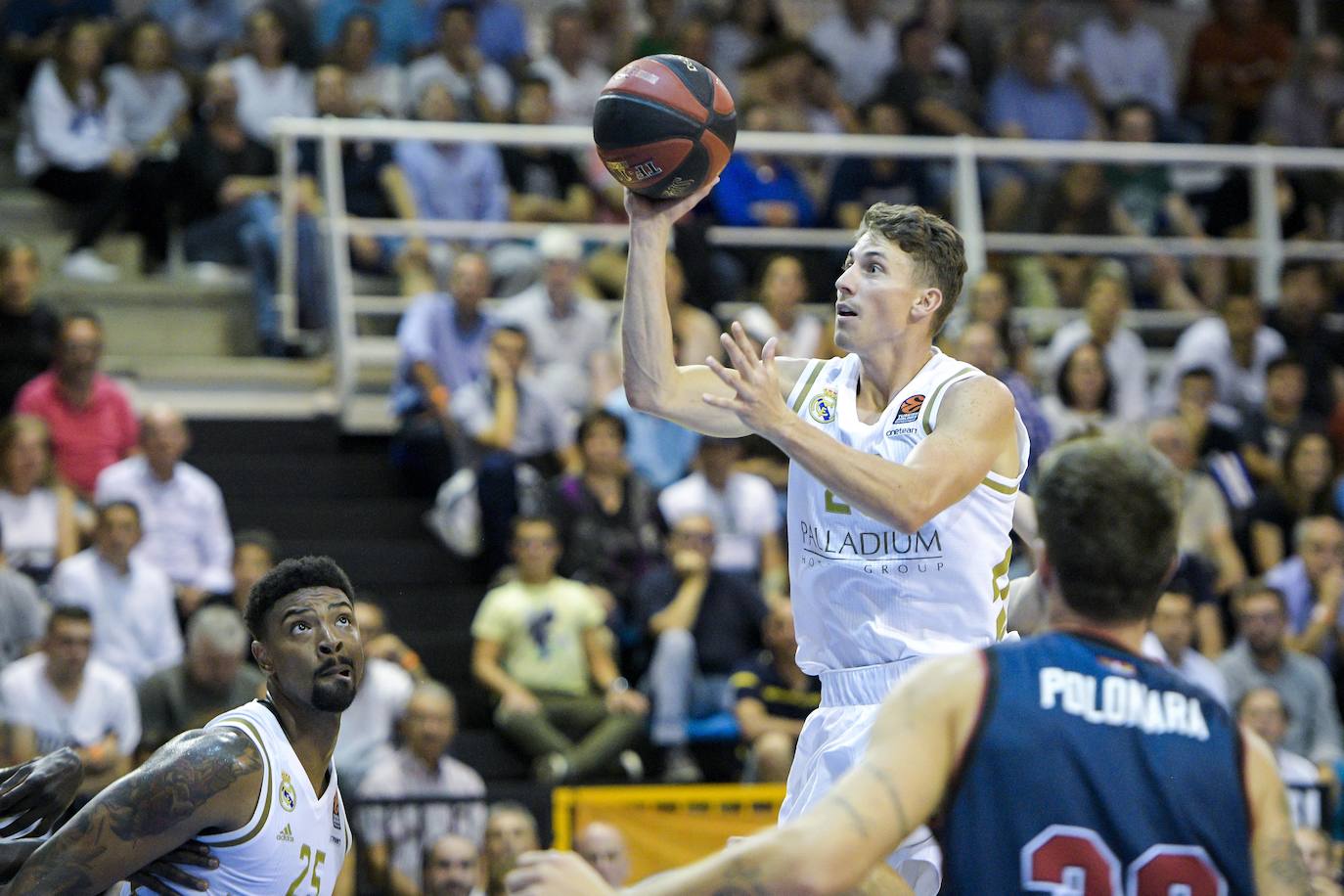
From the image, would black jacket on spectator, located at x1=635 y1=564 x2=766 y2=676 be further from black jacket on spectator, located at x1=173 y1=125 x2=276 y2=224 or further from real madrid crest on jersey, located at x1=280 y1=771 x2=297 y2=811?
real madrid crest on jersey, located at x1=280 y1=771 x2=297 y2=811

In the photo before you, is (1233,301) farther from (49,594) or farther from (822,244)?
(49,594)

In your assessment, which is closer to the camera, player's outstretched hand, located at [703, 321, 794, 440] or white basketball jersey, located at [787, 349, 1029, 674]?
player's outstretched hand, located at [703, 321, 794, 440]

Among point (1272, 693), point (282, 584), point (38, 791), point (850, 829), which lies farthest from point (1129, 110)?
point (850, 829)

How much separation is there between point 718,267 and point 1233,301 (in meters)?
3.48

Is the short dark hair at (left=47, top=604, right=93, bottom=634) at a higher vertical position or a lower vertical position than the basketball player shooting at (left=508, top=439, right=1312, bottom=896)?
lower

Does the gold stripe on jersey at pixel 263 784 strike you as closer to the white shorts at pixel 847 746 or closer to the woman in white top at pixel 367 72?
the white shorts at pixel 847 746

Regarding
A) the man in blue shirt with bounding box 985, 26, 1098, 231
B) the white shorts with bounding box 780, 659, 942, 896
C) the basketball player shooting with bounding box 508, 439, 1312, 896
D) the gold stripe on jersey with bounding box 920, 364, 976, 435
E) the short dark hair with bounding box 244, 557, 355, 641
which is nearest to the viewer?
the basketball player shooting with bounding box 508, 439, 1312, 896

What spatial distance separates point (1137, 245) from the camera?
14094mm

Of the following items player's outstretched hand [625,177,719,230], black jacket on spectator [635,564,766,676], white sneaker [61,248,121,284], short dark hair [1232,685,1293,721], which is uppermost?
player's outstretched hand [625,177,719,230]

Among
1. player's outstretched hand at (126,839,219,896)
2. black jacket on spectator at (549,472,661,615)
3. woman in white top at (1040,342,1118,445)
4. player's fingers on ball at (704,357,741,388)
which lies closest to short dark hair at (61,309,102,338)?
black jacket on spectator at (549,472,661,615)

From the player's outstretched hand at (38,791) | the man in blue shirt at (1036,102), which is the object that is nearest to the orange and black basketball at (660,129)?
the player's outstretched hand at (38,791)

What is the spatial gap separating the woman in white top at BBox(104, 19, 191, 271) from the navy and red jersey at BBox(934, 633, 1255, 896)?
36.6ft

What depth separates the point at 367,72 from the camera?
46.7 feet

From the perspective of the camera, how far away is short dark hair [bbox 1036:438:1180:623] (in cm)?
341
